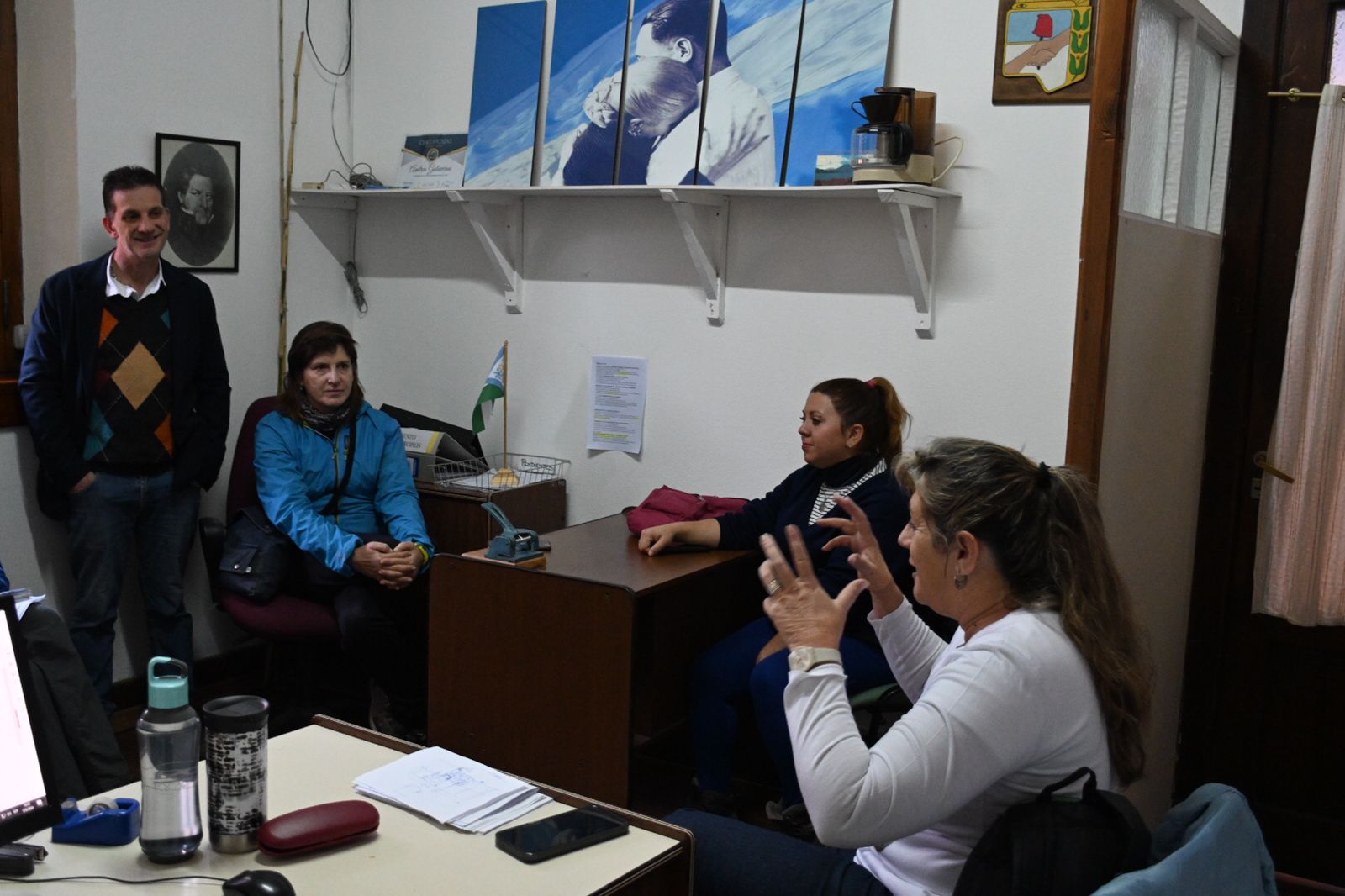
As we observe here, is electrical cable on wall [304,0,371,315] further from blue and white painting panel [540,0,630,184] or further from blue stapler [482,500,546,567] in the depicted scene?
blue stapler [482,500,546,567]

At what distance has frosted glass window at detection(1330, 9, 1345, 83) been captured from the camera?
117 inches

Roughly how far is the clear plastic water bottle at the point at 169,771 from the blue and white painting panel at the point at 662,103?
2540 mm

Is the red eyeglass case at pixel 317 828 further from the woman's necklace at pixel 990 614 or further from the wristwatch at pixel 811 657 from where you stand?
the woman's necklace at pixel 990 614

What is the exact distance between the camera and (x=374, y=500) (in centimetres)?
374

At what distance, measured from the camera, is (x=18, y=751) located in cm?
139

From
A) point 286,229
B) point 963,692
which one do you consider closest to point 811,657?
point 963,692

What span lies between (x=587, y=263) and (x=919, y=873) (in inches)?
104

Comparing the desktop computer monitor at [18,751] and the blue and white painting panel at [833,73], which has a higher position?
the blue and white painting panel at [833,73]

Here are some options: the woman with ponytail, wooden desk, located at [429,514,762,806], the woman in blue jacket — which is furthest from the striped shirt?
the woman in blue jacket

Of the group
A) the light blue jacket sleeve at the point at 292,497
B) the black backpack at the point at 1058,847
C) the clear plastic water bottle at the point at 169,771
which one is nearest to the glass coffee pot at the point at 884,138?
the light blue jacket sleeve at the point at 292,497

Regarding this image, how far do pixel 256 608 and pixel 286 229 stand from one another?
4.64 ft

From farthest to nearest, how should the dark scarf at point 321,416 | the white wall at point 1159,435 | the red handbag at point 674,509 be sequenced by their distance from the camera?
the dark scarf at point 321,416 → the red handbag at point 674,509 → the white wall at point 1159,435

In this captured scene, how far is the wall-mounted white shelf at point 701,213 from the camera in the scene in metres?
3.21

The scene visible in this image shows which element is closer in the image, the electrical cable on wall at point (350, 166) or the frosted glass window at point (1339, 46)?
the frosted glass window at point (1339, 46)
